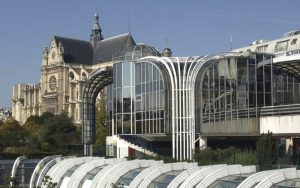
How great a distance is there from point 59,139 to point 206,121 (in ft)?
136

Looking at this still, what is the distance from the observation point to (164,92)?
1909 inches

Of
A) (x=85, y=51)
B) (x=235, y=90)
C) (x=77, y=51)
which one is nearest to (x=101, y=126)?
(x=235, y=90)

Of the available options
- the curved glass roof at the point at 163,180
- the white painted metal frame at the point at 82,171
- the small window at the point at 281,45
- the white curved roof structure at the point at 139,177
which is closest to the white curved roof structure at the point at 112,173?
the white curved roof structure at the point at 139,177

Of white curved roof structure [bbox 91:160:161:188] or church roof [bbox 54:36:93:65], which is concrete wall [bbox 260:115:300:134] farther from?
church roof [bbox 54:36:93:65]

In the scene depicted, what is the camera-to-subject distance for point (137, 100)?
2008 inches

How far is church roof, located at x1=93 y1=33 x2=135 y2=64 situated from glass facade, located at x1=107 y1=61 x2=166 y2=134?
6967 centimetres

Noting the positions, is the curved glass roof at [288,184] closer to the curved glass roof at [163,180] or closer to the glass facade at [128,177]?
the curved glass roof at [163,180]

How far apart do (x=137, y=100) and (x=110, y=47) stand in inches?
3331

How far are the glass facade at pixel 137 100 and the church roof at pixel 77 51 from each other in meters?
86.0

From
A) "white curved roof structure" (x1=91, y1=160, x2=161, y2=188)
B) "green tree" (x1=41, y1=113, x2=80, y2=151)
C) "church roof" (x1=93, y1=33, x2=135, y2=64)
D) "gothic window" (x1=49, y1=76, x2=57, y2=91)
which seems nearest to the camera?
"white curved roof structure" (x1=91, y1=160, x2=161, y2=188)

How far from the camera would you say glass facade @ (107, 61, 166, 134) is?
49.0 m

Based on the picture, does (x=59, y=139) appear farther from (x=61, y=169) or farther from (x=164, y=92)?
(x=61, y=169)

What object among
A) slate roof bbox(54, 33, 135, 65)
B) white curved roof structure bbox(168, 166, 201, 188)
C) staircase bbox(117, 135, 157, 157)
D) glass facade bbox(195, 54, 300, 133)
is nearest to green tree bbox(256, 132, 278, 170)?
white curved roof structure bbox(168, 166, 201, 188)

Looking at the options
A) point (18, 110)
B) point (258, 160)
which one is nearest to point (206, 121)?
point (258, 160)
